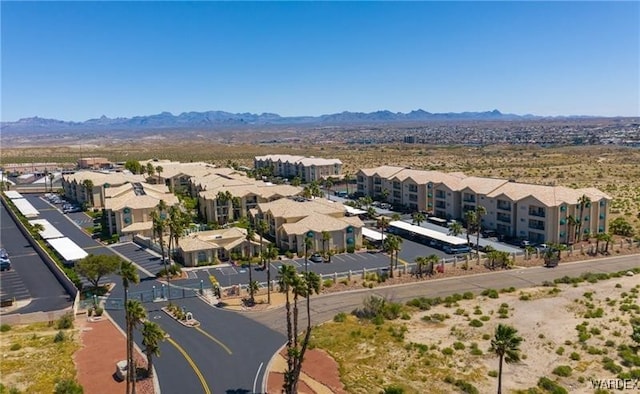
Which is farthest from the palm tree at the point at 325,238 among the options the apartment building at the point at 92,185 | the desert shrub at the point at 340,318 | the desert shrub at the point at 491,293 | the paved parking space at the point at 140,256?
the apartment building at the point at 92,185

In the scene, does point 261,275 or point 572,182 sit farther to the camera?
point 572,182

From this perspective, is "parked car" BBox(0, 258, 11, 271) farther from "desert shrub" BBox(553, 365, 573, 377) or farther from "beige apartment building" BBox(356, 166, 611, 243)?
"beige apartment building" BBox(356, 166, 611, 243)

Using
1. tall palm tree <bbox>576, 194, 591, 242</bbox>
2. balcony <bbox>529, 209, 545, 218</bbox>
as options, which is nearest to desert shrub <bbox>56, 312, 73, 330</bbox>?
balcony <bbox>529, 209, 545, 218</bbox>

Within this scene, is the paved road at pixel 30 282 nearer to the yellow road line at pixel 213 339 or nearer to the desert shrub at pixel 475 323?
the yellow road line at pixel 213 339

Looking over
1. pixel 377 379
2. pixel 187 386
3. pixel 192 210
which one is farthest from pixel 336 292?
pixel 192 210

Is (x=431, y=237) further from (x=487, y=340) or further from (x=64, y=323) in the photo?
(x=64, y=323)

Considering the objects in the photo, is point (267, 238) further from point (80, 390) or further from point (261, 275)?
point (80, 390)
